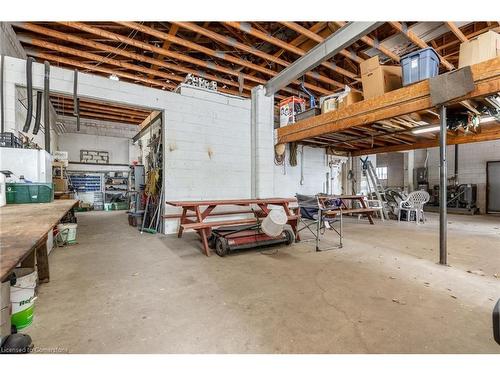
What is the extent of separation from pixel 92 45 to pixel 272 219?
13.9 feet

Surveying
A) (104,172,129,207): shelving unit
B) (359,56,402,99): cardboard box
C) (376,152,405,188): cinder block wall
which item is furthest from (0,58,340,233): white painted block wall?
(376,152,405,188): cinder block wall

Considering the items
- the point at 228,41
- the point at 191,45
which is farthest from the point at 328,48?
the point at 191,45

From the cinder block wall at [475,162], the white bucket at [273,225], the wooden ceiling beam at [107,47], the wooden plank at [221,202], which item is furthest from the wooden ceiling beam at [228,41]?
the cinder block wall at [475,162]

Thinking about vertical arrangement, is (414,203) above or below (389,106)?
below

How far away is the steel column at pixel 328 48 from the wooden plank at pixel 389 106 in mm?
978

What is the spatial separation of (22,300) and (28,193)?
1.92m

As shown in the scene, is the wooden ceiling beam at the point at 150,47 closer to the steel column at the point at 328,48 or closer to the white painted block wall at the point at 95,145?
the steel column at the point at 328,48

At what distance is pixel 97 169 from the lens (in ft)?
33.4

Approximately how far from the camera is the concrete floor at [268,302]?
1531 mm

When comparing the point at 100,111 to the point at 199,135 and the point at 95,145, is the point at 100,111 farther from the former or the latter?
the point at 199,135

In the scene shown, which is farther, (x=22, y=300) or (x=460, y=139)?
(x=460, y=139)

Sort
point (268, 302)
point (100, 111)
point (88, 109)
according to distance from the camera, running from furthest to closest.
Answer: point (100, 111), point (88, 109), point (268, 302)

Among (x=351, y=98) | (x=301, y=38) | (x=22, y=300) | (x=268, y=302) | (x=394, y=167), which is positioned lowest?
(x=268, y=302)

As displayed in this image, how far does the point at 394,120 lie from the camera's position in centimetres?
493
